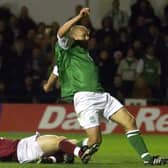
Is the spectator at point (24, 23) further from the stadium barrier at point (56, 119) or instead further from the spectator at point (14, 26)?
the stadium barrier at point (56, 119)

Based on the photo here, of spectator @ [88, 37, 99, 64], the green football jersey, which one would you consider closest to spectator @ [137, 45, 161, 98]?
spectator @ [88, 37, 99, 64]

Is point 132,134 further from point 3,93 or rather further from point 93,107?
point 3,93

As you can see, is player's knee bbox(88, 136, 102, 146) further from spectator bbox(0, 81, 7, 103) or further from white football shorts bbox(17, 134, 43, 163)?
spectator bbox(0, 81, 7, 103)

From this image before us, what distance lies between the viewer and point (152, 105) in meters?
18.6

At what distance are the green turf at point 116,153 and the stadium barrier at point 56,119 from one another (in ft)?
1.59

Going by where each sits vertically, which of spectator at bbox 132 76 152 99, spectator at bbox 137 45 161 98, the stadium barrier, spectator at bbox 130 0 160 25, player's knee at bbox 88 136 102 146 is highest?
spectator at bbox 130 0 160 25

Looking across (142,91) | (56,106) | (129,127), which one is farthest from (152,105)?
(129,127)

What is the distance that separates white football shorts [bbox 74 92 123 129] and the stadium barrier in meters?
6.89

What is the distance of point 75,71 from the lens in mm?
11008

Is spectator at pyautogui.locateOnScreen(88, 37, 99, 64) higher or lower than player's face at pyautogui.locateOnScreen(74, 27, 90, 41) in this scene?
lower

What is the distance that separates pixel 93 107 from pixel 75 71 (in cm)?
53

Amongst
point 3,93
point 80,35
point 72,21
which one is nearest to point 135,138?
point 80,35

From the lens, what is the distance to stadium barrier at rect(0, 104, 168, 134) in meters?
17.9

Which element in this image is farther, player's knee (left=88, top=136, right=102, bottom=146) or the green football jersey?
the green football jersey
